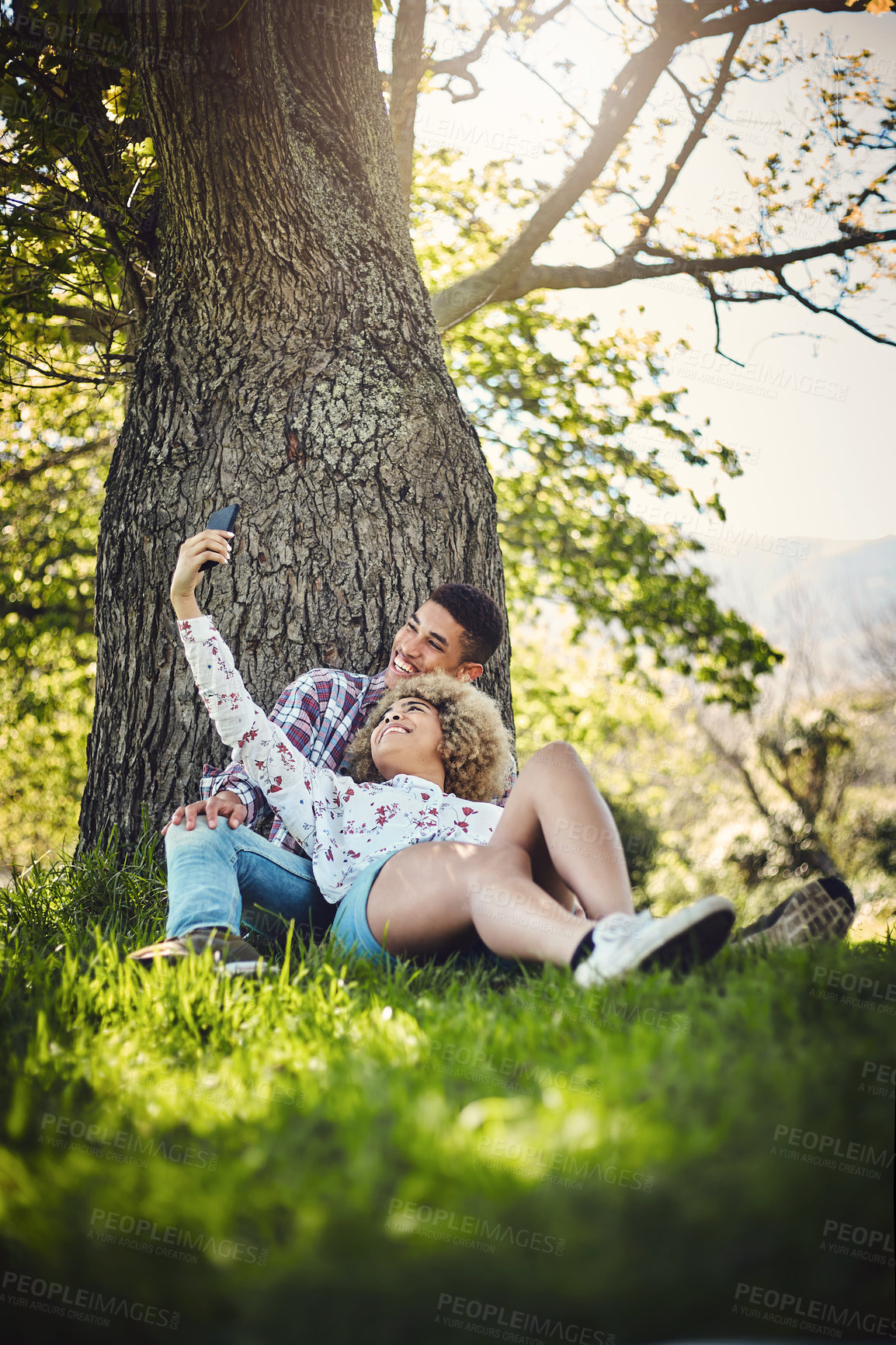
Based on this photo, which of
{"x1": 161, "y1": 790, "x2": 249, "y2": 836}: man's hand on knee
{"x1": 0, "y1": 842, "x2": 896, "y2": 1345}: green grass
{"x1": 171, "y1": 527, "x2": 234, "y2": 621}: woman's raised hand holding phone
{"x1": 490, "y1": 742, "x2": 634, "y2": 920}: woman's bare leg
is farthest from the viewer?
{"x1": 171, "y1": 527, "x2": 234, "y2": 621}: woman's raised hand holding phone

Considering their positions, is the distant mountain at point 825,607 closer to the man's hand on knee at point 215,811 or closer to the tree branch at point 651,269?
the tree branch at point 651,269

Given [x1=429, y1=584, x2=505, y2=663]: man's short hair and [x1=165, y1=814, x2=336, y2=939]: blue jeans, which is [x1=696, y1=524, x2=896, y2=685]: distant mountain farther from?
[x1=165, y1=814, x2=336, y2=939]: blue jeans

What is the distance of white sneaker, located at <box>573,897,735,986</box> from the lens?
1777 millimetres

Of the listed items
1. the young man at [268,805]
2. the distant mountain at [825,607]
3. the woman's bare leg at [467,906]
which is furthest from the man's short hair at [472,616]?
the distant mountain at [825,607]

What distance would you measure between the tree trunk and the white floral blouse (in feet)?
2.49

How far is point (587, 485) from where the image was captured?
8656 millimetres

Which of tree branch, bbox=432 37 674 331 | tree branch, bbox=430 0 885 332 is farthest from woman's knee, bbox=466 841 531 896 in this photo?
tree branch, bbox=432 37 674 331

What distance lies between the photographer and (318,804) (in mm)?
2635

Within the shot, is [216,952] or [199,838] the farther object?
[199,838]

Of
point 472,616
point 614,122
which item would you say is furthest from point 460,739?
point 614,122

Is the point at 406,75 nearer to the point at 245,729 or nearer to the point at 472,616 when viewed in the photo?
the point at 472,616

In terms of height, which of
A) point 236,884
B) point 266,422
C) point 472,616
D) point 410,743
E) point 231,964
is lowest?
point 231,964

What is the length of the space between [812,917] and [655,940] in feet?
2.11

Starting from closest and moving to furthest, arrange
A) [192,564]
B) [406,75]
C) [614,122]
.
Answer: [192,564]
[614,122]
[406,75]
